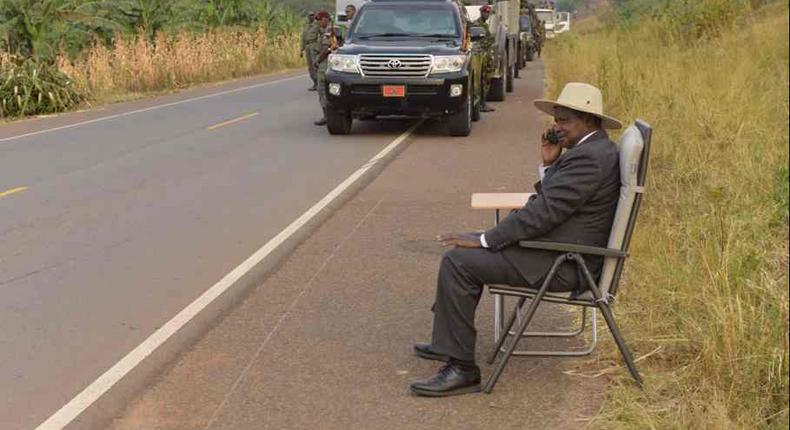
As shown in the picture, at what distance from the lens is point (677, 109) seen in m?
13.8

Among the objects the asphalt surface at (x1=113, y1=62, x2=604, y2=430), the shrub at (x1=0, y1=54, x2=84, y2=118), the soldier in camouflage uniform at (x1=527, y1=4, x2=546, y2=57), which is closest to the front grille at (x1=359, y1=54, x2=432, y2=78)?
the asphalt surface at (x1=113, y1=62, x2=604, y2=430)

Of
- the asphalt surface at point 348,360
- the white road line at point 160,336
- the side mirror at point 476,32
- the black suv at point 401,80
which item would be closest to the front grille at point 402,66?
the black suv at point 401,80

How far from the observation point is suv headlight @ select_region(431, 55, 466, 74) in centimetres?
1590

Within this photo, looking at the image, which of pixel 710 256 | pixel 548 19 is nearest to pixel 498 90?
pixel 710 256

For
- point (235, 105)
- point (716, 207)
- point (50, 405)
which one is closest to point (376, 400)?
point (50, 405)

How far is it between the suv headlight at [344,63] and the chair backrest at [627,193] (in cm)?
1093

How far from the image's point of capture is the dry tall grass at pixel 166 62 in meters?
26.4

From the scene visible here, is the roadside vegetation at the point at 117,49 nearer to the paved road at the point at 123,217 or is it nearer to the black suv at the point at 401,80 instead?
the paved road at the point at 123,217

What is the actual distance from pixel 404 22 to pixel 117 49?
1257 centimetres

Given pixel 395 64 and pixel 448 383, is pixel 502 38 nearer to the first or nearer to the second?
pixel 395 64

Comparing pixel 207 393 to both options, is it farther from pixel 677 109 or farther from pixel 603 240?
Result: pixel 677 109

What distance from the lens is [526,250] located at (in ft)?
17.5

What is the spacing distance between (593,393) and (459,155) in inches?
362

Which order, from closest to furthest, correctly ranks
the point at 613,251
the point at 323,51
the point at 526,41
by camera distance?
the point at 613,251
the point at 323,51
the point at 526,41
